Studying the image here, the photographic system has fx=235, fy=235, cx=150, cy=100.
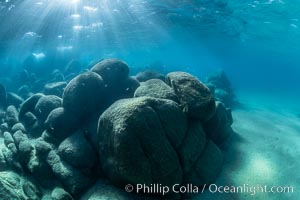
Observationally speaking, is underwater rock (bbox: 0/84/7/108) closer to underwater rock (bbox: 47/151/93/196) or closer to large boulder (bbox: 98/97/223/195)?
underwater rock (bbox: 47/151/93/196)

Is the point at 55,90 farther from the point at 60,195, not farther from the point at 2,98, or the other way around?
the point at 60,195

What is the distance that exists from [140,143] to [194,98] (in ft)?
8.61

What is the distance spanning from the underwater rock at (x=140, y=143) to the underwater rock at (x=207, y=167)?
29.3 inches

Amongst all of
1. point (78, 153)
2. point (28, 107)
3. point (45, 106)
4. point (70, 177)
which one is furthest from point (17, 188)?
point (28, 107)

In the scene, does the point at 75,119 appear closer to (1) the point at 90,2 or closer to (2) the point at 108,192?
(2) the point at 108,192

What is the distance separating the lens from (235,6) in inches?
840

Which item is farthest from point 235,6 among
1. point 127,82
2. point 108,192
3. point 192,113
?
point 108,192

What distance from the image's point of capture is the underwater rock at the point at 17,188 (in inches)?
253

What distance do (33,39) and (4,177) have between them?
26381 millimetres

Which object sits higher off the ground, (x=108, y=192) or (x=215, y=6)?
(x=215, y=6)

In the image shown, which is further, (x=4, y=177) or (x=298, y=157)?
(x=298, y=157)

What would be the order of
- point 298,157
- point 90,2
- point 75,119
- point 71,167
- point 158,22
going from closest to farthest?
point 71,167
point 75,119
point 298,157
point 90,2
point 158,22

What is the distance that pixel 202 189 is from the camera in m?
7.47

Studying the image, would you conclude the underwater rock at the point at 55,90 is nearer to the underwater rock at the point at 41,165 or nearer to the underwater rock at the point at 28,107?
the underwater rock at the point at 28,107
